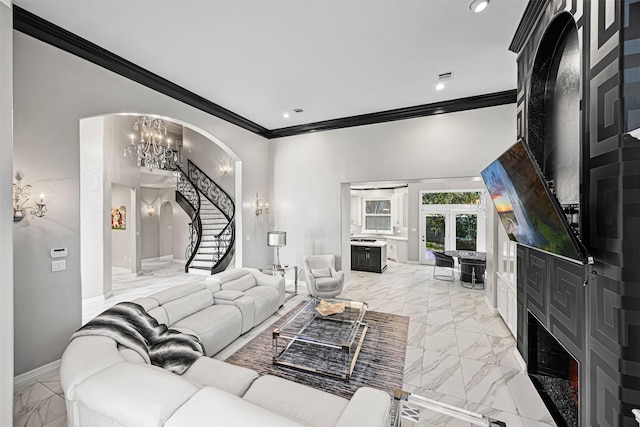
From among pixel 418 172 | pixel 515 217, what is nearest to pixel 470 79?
pixel 418 172

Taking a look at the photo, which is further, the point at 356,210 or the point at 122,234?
the point at 356,210

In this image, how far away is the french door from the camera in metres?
8.26

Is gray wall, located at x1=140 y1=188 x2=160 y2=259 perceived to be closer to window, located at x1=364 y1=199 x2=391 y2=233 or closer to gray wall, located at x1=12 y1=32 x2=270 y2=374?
gray wall, located at x1=12 y1=32 x2=270 y2=374

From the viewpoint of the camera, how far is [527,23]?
2.63 meters

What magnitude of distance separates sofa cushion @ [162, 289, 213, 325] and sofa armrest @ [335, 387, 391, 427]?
242 cm

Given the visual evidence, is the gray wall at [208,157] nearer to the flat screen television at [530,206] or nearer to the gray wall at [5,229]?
the gray wall at [5,229]

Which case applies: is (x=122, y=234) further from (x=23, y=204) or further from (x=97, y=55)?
(x=97, y=55)

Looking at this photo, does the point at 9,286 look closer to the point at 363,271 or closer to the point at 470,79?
the point at 470,79

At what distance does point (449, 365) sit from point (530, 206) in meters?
2.19

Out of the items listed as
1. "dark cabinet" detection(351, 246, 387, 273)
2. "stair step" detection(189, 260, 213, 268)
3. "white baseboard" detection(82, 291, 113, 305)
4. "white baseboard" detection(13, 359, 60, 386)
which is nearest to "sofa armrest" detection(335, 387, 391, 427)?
"white baseboard" detection(13, 359, 60, 386)

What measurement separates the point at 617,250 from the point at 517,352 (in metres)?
2.36

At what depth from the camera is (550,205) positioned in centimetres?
157

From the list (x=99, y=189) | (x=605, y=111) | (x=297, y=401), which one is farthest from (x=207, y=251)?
(x=605, y=111)

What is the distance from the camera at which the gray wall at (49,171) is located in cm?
268
